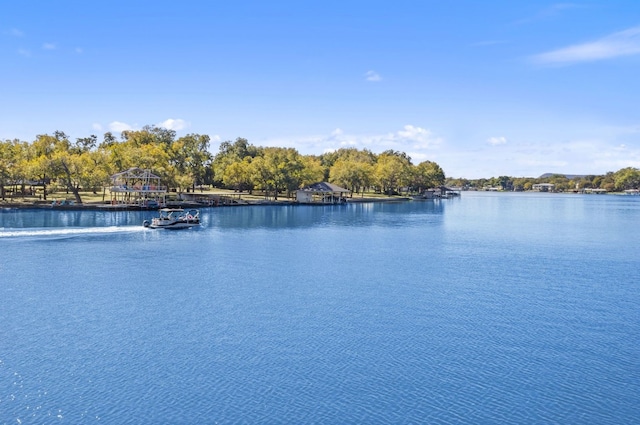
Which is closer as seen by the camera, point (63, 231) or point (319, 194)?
point (63, 231)

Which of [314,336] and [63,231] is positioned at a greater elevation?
[63,231]

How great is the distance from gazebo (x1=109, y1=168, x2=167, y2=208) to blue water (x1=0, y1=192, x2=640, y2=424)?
4696 cm

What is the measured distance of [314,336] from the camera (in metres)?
26.6

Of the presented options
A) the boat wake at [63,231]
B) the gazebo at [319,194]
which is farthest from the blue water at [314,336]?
the gazebo at [319,194]

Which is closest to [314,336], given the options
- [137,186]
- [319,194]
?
[137,186]

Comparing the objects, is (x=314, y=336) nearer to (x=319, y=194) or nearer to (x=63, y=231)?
(x=63, y=231)

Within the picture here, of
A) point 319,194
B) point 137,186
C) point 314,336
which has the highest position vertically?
point 137,186

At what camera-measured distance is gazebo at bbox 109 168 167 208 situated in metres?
99.9

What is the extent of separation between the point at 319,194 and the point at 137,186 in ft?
174

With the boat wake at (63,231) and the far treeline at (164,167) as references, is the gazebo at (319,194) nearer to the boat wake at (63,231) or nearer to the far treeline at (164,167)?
the far treeline at (164,167)

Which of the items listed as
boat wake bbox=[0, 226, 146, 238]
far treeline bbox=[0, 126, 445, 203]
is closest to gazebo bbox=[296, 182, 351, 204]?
far treeline bbox=[0, 126, 445, 203]

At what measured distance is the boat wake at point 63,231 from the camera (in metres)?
60.5

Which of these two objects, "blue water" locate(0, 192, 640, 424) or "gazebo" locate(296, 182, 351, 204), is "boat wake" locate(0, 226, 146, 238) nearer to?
"blue water" locate(0, 192, 640, 424)

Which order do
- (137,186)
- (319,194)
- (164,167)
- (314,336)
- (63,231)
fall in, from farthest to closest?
(319,194), (164,167), (137,186), (63,231), (314,336)
